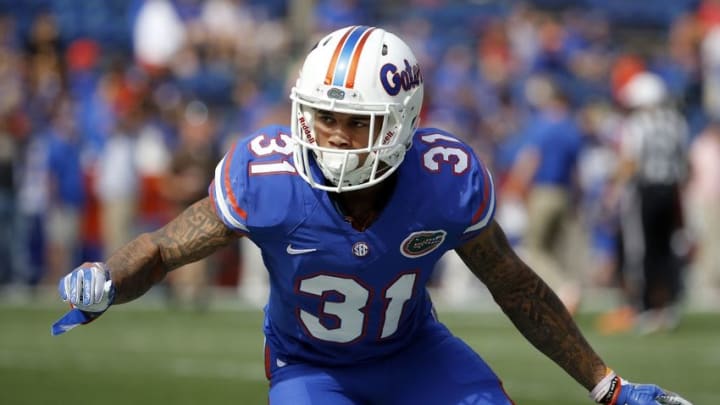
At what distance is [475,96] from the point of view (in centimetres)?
1523

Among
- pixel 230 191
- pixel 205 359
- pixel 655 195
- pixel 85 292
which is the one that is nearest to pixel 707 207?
pixel 655 195

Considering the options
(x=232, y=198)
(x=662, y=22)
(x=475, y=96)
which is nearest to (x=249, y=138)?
(x=232, y=198)

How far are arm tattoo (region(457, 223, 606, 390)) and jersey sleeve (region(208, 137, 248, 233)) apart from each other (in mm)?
715

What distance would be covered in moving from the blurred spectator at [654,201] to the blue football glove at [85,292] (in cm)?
687

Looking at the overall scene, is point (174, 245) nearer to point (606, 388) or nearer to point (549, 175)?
point (606, 388)

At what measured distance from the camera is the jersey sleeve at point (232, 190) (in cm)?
387

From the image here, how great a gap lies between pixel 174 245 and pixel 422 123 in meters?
9.80

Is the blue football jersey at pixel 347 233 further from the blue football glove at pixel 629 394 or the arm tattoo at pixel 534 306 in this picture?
the blue football glove at pixel 629 394

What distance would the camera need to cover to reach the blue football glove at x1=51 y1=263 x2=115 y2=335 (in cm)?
367

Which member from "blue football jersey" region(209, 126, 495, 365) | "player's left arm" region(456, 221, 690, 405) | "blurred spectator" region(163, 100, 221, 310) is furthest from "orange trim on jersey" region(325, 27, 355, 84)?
"blurred spectator" region(163, 100, 221, 310)

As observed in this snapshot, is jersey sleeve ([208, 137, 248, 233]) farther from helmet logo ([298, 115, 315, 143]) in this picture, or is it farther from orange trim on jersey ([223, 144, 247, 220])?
helmet logo ([298, 115, 315, 143])

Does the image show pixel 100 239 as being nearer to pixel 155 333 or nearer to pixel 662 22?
pixel 155 333

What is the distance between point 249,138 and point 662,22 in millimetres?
13894

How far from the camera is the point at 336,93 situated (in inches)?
153
